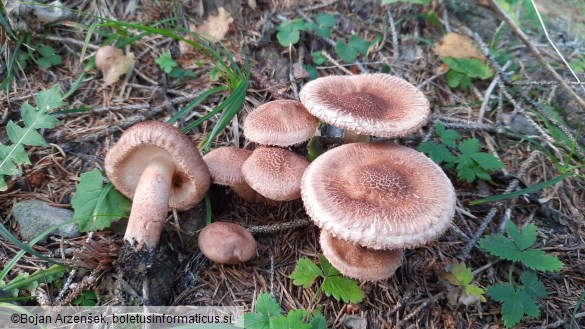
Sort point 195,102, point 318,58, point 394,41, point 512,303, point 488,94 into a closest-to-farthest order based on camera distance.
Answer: point 512,303
point 195,102
point 488,94
point 318,58
point 394,41

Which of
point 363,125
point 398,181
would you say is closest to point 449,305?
point 398,181

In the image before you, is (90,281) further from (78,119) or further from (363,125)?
(363,125)

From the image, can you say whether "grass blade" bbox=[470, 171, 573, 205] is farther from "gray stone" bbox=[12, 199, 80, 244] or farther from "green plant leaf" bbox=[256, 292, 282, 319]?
"gray stone" bbox=[12, 199, 80, 244]

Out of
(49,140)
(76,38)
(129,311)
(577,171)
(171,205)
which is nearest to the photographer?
(129,311)

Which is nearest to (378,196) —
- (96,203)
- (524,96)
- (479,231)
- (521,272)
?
(479,231)

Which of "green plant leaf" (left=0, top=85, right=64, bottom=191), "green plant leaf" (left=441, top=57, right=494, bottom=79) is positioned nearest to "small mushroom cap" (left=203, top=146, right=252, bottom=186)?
"green plant leaf" (left=0, top=85, right=64, bottom=191)

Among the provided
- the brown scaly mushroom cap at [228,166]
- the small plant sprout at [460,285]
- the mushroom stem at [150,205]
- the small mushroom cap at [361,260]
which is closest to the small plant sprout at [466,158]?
the small plant sprout at [460,285]

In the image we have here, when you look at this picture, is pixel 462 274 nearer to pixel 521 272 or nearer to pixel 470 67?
pixel 521 272
